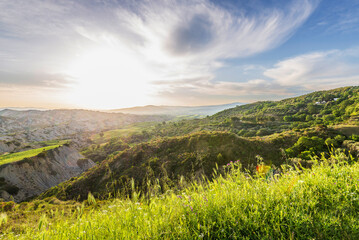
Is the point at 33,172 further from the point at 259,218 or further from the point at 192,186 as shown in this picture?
the point at 259,218

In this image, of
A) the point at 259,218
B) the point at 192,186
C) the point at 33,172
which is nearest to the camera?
the point at 259,218

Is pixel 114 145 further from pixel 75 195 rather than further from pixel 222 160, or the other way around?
pixel 222 160

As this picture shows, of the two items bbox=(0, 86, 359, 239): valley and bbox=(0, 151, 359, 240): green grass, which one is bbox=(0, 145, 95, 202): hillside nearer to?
bbox=(0, 86, 359, 239): valley

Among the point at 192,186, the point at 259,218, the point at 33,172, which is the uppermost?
→ the point at 259,218

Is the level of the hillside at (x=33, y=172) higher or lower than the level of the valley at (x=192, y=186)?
lower

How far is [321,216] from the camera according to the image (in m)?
2.25

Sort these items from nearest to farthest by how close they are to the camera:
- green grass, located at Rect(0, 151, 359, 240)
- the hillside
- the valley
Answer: green grass, located at Rect(0, 151, 359, 240)
the valley
the hillside

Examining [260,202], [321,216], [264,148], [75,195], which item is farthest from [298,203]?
[75,195]

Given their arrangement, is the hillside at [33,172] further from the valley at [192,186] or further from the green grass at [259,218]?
the green grass at [259,218]

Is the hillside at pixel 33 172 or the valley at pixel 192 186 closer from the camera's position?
the valley at pixel 192 186

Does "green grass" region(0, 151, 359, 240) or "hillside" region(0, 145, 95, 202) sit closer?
"green grass" region(0, 151, 359, 240)

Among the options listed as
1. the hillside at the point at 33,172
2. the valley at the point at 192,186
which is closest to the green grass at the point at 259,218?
the valley at the point at 192,186

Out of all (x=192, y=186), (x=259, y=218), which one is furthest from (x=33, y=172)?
(x=259, y=218)

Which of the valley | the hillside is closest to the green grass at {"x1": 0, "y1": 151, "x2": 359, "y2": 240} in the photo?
the valley
